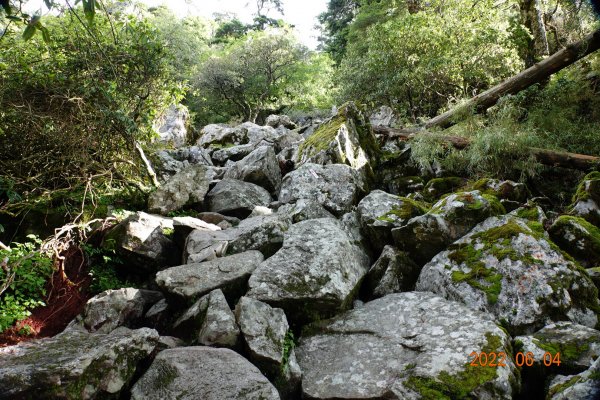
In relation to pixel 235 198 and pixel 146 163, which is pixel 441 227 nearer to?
pixel 235 198

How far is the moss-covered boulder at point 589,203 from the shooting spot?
20.2 ft

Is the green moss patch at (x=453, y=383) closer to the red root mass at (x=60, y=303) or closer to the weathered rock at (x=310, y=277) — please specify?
the weathered rock at (x=310, y=277)

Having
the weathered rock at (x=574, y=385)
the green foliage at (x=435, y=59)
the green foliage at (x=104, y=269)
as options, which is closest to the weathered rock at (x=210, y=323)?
the green foliage at (x=104, y=269)

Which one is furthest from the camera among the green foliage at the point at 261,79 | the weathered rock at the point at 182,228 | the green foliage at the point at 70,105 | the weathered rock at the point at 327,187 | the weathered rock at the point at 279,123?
the green foliage at the point at 261,79

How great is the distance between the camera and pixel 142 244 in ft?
20.2

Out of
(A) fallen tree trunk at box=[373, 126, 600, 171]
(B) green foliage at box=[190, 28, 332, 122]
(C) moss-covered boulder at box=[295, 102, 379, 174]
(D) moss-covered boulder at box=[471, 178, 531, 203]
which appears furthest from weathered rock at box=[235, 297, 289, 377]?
(B) green foliage at box=[190, 28, 332, 122]

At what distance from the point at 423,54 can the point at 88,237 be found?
13195mm

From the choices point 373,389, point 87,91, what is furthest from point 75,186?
point 373,389

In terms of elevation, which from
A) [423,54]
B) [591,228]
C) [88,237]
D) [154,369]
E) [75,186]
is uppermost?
[423,54]

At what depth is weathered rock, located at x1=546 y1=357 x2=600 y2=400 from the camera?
253 cm

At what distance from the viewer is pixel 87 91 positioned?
759 centimetres

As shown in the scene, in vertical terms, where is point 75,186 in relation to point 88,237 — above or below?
above

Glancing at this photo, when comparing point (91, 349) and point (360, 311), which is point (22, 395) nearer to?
point (91, 349)

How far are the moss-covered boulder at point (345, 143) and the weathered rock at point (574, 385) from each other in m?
6.51
